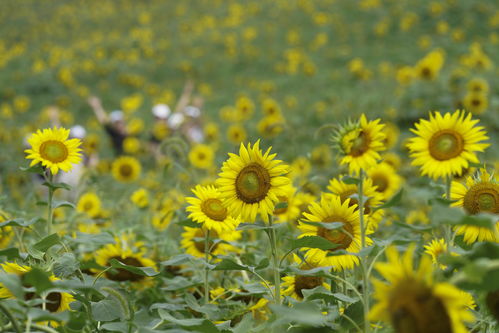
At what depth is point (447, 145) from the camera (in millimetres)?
1468

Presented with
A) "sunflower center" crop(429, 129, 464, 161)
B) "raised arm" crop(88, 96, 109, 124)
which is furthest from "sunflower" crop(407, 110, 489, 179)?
"raised arm" crop(88, 96, 109, 124)

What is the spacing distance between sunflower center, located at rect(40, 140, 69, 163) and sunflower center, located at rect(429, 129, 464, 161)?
1.17 m

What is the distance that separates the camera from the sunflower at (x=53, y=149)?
177 cm

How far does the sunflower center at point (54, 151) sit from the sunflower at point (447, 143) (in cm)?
112

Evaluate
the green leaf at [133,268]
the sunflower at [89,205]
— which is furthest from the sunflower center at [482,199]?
the sunflower at [89,205]

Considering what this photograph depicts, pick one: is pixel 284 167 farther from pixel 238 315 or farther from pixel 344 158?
pixel 238 315

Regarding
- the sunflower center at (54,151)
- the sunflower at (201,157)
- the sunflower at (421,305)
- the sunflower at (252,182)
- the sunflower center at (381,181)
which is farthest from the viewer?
the sunflower at (201,157)

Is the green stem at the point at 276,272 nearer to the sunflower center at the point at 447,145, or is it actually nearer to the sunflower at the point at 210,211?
the sunflower at the point at 210,211

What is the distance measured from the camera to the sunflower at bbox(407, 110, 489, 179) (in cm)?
145

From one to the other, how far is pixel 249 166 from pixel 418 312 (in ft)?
2.36

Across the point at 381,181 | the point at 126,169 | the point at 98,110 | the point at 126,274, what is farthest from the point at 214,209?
the point at 98,110

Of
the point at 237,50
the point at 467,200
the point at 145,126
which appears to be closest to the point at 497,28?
the point at 237,50

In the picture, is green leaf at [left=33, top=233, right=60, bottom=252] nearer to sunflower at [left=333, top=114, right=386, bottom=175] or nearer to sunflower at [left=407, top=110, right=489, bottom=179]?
sunflower at [left=333, top=114, right=386, bottom=175]

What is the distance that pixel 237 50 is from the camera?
15156 mm
